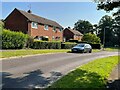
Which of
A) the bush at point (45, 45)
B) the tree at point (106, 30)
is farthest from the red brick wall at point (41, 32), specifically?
the tree at point (106, 30)

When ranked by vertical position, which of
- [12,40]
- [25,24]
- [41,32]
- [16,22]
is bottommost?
[12,40]

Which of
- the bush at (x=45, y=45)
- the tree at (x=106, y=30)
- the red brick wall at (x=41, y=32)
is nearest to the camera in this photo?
the bush at (x=45, y=45)

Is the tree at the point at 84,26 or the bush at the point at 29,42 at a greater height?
the tree at the point at 84,26

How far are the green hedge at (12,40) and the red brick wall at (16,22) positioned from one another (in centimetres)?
1273

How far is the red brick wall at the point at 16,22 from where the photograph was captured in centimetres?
5088

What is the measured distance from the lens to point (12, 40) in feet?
113

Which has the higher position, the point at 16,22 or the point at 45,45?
the point at 16,22

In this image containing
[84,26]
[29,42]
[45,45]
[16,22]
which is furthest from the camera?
[84,26]

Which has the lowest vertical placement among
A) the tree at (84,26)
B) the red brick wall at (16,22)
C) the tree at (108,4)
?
the tree at (108,4)

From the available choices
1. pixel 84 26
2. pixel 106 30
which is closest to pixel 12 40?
pixel 106 30

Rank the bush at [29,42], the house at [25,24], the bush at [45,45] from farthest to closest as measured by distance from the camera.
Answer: the house at [25,24] < the bush at [45,45] < the bush at [29,42]

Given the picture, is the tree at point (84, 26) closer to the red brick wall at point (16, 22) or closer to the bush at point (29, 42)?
the red brick wall at point (16, 22)

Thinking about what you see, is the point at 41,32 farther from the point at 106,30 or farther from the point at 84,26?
the point at 84,26

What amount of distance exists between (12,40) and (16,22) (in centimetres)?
1813
